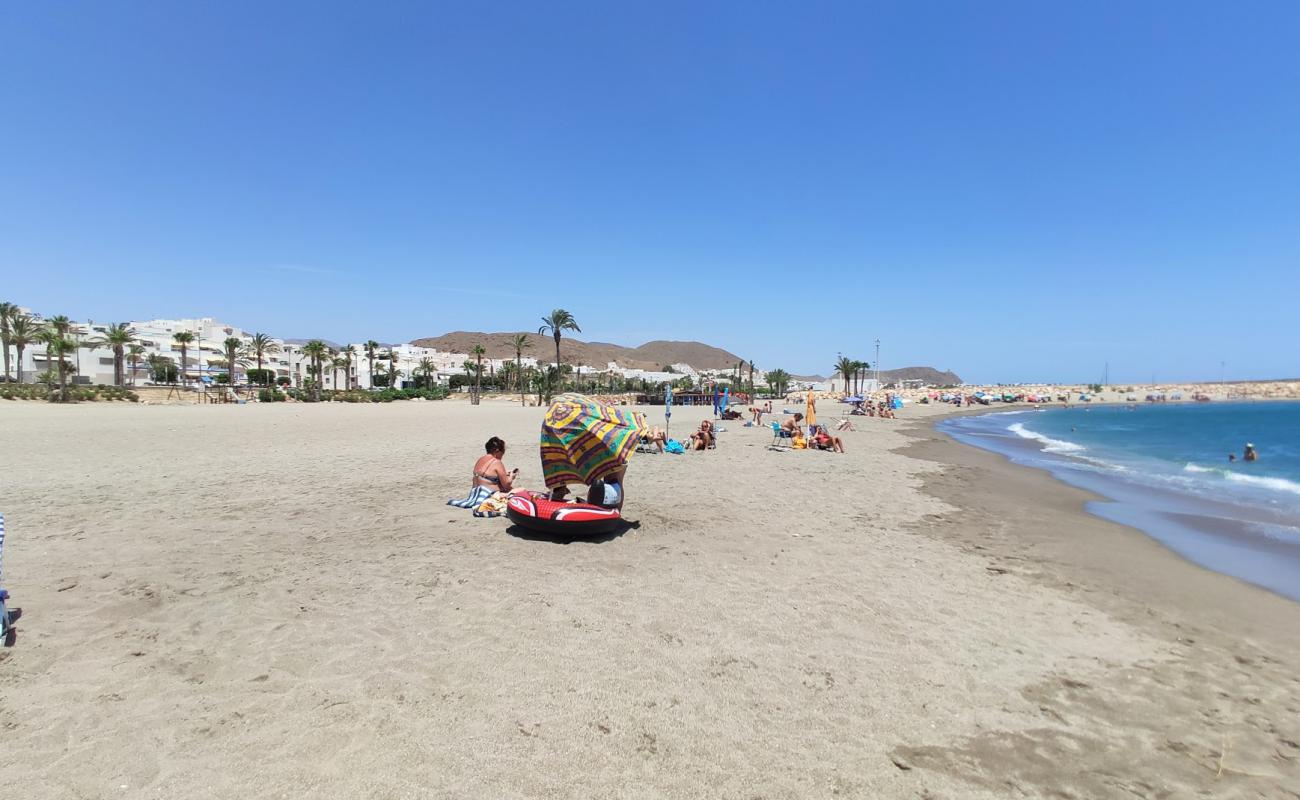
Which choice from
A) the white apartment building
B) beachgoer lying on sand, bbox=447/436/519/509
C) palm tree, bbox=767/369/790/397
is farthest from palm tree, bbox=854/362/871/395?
beachgoer lying on sand, bbox=447/436/519/509

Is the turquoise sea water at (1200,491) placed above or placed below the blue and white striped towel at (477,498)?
below

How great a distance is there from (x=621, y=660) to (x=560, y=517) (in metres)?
2.87

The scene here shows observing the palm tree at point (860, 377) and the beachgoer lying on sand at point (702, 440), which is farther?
the palm tree at point (860, 377)

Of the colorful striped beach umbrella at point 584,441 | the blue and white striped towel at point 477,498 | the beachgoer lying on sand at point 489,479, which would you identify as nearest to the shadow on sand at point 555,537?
the colorful striped beach umbrella at point 584,441

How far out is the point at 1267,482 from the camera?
54.0ft

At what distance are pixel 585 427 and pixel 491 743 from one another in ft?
13.6

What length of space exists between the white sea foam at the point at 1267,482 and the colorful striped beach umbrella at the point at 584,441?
17.7 m

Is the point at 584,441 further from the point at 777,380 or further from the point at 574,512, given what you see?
the point at 777,380

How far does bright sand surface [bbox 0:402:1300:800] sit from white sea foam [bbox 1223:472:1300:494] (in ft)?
37.8

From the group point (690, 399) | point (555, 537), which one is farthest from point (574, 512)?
point (690, 399)

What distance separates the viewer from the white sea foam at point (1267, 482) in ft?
50.2

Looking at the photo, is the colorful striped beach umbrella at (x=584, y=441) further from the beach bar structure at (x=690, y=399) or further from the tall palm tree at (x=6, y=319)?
the tall palm tree at (x=6, y=319)

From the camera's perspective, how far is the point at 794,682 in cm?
393

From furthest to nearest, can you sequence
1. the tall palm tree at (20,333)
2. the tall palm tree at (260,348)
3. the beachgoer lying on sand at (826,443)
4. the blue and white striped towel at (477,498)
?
the tall palm tree at (260,348) < the tall palm tree at (20,333) < the beachgoer lying on sand at (826,443) < the blue and white striped towel at (477,498)
